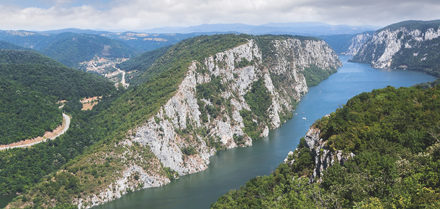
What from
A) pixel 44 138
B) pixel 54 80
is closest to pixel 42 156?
pixel 44 138

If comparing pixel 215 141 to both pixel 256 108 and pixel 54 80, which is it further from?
pixel 54 80

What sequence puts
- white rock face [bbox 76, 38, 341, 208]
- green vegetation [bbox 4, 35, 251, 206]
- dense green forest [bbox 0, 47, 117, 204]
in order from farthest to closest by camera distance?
white rock face [bbox 76, 38, 341, 208] → dense green forest [bbox 0, 47, 117, 204] → green vegetation [bbox 4, 35, 251, 206]

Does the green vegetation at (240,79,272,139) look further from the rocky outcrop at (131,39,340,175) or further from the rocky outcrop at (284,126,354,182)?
the rocky outcrop at (284,126,354,182)

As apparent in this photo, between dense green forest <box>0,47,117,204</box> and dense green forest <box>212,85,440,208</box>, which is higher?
dense green forest <box>212,85,440,208</box>

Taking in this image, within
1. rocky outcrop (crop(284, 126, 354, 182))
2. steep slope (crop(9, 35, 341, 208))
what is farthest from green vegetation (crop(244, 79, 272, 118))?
rocky outcrop (crop(284, 126, 354, 182))

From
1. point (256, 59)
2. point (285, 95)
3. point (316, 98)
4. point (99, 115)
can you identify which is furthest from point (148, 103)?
point (316, 98)

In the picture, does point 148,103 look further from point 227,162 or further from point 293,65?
point 293,65
